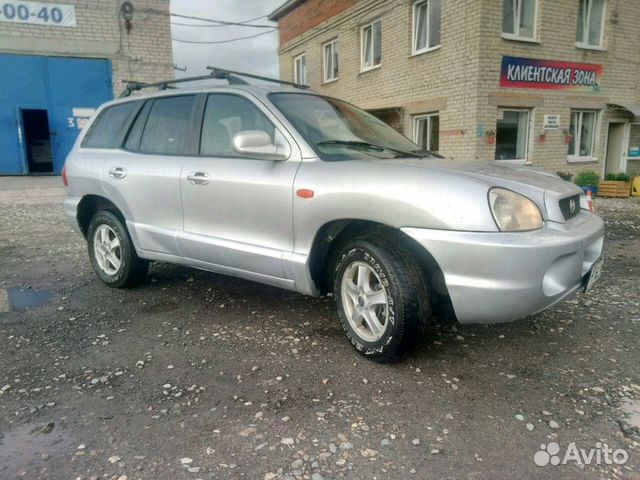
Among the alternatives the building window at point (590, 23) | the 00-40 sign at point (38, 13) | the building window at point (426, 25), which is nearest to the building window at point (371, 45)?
the building window at point (426, 25)

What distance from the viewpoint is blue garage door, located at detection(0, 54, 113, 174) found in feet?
41.4

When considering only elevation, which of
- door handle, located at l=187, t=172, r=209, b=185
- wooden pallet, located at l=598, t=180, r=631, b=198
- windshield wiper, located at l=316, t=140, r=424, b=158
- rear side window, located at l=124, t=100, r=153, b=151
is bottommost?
wooden pallet, located at l=598, t=180, r=631, b=198

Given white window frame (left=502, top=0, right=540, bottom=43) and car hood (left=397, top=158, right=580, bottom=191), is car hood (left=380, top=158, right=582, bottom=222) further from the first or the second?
white window frame (left=502, top=0, right=540, bottom=43)

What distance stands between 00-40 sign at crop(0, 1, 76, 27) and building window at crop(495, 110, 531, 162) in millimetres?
11394

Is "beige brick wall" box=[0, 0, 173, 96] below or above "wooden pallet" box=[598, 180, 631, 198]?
above

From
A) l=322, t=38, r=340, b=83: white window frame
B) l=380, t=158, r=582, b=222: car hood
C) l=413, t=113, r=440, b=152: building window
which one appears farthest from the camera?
l=322, t=38, r=340, b=83: white window frame

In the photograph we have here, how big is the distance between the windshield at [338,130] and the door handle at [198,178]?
735 mm

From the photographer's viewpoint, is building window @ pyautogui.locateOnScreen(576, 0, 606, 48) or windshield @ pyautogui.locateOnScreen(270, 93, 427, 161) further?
building window @ pyautogui.locateOnScreen(576, 0, 606, 48)

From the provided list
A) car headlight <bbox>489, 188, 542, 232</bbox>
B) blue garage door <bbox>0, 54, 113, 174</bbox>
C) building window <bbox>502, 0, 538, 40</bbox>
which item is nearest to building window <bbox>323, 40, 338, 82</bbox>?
building window <bbox>502, 0, 538, 40</bbox>

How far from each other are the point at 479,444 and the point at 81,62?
555 inches

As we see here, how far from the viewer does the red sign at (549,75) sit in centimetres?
1113

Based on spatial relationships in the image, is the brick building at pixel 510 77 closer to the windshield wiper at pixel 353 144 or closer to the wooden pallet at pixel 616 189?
the wooden pallet at pixel 616 189

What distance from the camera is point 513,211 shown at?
253cm

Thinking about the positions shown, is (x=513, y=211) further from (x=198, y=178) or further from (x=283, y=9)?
(x=283, y=9)
